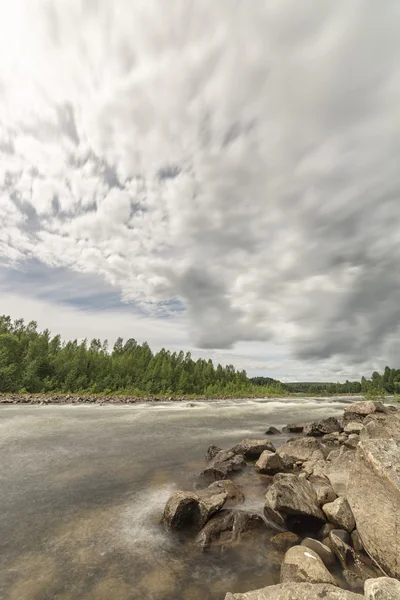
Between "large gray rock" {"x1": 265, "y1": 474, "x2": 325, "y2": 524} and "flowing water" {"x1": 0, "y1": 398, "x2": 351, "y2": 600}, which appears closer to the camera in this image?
"flowing water" {"x1": 0, "y1": 398, "x2": 351, "y2": 600}

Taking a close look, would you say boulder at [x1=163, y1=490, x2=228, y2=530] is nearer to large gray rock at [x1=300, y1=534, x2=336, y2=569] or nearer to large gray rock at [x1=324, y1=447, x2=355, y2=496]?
large gray rock at [x1=300, y1=534, x2=336, y2=569]

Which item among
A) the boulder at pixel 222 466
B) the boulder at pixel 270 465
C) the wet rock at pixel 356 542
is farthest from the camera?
the boulder at pixel 270 465

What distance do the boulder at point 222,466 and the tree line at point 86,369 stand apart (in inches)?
1608

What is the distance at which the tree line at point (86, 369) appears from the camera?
4825cm

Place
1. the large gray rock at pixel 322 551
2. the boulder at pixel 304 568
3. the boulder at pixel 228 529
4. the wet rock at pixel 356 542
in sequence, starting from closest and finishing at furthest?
the boulder at pixel 304 568 < the large gray rock at pixel 322 551 < the wet rock at pixel 356 542 < the boulder at pixel 228 529

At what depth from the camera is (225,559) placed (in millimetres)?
5902

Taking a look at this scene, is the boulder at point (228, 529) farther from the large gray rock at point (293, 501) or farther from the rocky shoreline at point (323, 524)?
the large gray rock at point (293, 501)

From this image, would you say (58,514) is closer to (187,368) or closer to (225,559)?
(225,559)

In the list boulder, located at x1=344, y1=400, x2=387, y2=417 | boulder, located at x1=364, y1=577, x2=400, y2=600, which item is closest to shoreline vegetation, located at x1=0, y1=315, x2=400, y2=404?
boulder, located at x1=344, y1=400, x2=387, y2=417

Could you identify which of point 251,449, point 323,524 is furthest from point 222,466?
point 323,524

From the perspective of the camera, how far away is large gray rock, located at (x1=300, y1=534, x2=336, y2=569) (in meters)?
5.59

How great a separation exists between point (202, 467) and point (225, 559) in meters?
6.23

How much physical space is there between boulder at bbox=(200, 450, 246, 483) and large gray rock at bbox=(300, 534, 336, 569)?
4842 millimetres

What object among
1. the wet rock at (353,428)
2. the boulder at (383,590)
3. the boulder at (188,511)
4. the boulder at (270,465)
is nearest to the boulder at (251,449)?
the boulder at (270,465)
